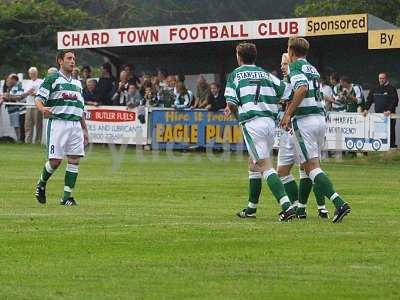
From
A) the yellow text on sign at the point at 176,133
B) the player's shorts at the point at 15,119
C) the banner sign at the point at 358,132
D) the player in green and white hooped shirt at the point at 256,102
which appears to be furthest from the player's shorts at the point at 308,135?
the player's shorts at the point at 15,119

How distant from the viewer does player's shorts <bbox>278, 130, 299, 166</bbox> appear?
14930 mm

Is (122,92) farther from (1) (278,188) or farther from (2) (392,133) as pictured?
(1) (278,188)

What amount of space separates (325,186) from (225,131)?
17000 millimetres

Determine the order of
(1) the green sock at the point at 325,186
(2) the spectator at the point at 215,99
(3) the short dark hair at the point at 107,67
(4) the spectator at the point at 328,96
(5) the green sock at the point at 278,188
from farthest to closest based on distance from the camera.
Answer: (3) the short dark hair at the point at 107,67 → (2) the spectator at the point at 215,99 → (4) the spectator at the point at 328,96 → (5) the green sock at the point at 278,188 → (1) the green sock at the point at 325,186

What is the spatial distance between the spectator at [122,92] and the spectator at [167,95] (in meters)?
0.95

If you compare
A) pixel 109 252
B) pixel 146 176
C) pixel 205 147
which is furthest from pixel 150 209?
pixel 205 147

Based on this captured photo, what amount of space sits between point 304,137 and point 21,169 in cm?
1203

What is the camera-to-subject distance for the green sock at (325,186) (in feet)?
46.6

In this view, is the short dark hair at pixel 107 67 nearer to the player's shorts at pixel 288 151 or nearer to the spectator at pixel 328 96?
the spectator at pixel 328 96

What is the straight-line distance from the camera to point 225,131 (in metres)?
31.3

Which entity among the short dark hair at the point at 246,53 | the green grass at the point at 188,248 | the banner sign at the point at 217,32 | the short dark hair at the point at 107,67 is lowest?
the green grass at the point at 188,248

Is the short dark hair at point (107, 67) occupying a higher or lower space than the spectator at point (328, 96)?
higher

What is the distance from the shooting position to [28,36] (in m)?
52.8

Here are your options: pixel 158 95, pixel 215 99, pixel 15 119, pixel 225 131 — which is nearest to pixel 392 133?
pixel 225 131
